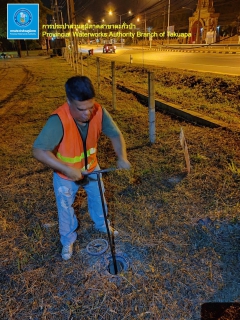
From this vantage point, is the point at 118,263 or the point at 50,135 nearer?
the point at 50,135

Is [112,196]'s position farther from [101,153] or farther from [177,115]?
[177,115]

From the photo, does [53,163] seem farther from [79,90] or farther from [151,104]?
[151,104]

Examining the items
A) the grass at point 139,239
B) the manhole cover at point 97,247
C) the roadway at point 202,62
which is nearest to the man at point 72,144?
the manhole cover at point 97,247

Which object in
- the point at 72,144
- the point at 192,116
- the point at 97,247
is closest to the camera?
the point at 72,144

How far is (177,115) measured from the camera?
6711 millimetres

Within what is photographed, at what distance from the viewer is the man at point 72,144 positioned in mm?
1983

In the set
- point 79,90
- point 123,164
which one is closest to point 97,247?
point 123,164

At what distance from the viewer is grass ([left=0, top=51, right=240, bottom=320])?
218cm

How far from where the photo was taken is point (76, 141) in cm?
218

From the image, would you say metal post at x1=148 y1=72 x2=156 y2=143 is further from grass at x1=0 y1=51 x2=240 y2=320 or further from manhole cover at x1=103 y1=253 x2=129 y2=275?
manhole cover at x1=103 y1=253 x2=129 y2=275

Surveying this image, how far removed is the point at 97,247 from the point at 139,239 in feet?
1.39

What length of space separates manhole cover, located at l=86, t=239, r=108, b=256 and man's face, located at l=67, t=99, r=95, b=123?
131 centimetres

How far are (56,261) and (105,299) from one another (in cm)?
64

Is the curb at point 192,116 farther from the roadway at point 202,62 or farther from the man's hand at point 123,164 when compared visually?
the roadway at point 202,62
